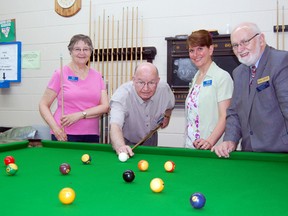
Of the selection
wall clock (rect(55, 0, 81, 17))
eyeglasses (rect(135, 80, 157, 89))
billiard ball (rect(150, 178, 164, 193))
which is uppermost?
wall clock (rect(55, 0, 81, 17))

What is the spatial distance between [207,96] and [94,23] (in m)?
2.60

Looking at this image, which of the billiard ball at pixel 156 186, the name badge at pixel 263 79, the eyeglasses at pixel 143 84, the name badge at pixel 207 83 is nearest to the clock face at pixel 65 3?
the eyeglasses at pixel 143 84

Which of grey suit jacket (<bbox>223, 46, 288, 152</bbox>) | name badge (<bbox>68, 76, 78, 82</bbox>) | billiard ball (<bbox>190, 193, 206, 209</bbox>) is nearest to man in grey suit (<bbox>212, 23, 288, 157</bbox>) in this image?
grey suit jacket (<bbox>223, 46, 288, 152</bbox>)

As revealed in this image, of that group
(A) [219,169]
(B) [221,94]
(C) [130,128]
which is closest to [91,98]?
(C) [130,128]

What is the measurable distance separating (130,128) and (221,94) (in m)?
0.79

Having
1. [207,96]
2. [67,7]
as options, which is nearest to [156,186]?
[207,96]

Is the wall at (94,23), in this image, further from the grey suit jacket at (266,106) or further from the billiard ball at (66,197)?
the billiard ball at (66,197)

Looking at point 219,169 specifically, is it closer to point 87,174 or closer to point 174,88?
point 87,174

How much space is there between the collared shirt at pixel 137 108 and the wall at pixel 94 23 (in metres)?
1.40

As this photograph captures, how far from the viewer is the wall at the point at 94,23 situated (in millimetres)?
4016

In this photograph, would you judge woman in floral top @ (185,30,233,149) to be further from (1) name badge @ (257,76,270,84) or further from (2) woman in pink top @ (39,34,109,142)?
(2) woman in pink top @ (39,34,109,142)

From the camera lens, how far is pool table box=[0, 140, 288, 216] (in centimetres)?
106

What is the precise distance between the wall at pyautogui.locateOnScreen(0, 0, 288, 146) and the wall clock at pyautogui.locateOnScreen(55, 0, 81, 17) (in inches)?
2.5

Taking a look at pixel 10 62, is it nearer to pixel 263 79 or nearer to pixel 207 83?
pixel 207 83
